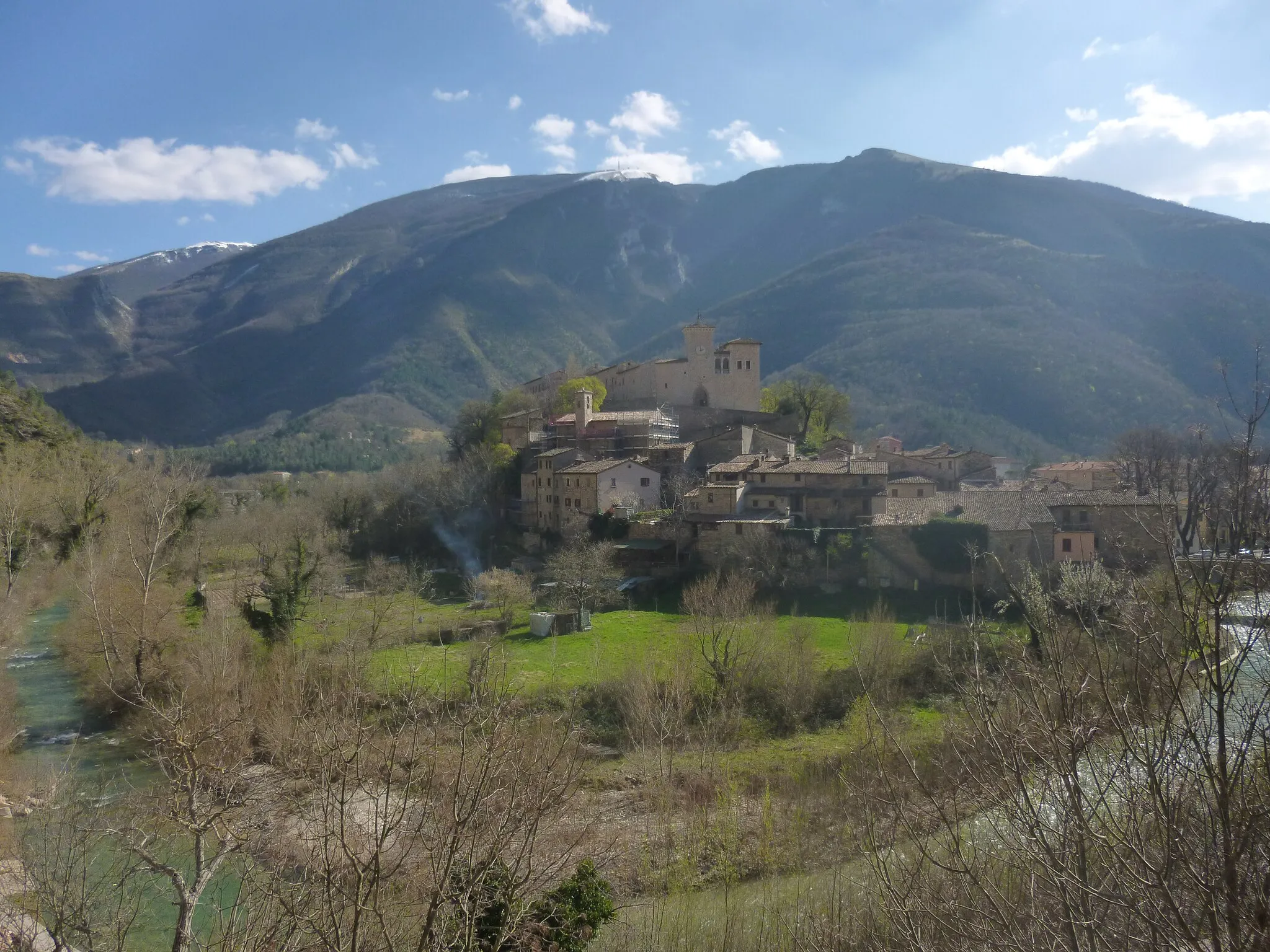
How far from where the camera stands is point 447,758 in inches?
643

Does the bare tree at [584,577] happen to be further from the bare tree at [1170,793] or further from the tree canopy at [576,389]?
the bare tree at [1170,793]

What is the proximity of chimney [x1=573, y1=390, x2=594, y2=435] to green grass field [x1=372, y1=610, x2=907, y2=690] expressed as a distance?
54.6 ft

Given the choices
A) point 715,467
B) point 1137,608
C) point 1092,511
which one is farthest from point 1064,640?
point 715,467

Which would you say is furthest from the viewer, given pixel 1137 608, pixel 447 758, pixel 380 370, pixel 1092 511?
pixel 380 370

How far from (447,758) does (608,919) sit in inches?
236

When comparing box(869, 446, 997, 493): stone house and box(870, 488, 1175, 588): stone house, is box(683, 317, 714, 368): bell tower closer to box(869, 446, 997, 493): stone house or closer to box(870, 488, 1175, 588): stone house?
box(869, 446, 997, 493): stone house

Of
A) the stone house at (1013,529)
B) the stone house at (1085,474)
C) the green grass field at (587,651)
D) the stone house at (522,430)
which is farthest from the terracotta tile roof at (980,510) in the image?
the stone house at (522,430)

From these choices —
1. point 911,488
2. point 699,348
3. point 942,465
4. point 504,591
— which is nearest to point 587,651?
point 504,591

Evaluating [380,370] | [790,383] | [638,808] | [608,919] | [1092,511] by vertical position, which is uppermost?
[380,370]

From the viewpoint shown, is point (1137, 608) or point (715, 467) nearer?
point (1137, 608)

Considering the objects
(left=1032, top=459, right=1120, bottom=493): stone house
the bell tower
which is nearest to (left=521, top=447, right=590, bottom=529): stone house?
the bell tower

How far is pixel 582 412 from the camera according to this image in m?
45.7

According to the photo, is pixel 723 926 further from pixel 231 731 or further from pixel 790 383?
pixel 790 383

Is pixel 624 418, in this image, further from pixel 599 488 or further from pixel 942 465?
pixel 942 465
